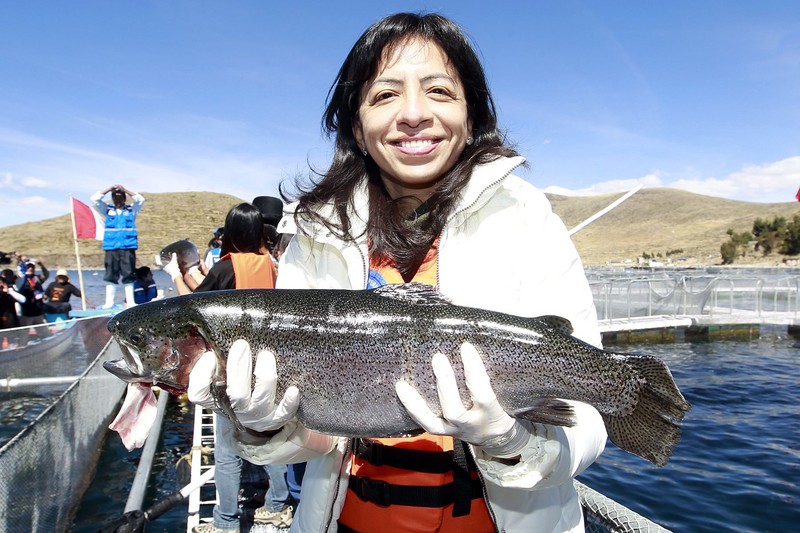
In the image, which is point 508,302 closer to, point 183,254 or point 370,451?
point 370,451

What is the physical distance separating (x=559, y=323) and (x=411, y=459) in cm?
92

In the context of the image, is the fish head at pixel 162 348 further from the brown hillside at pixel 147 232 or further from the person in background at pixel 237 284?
the brown hillside at pixel 147 232

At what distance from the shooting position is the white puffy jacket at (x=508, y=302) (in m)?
2.42

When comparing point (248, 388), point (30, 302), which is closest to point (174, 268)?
point (248, 388)

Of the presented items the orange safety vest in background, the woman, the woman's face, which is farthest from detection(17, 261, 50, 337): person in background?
the woman's face

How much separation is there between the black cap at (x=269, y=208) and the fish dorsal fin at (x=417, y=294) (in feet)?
19.6

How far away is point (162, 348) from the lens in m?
2.79

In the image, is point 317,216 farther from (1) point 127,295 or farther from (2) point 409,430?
(1) point 127,295

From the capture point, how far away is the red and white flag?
14.0m

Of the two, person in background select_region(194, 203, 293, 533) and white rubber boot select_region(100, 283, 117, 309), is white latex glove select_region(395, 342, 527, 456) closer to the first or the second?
person in background select_region(194, 203, 293, 533)

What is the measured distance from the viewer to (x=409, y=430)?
2.51 metres

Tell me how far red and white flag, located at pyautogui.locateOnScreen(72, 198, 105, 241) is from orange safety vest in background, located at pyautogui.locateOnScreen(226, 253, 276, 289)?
32.6 feet

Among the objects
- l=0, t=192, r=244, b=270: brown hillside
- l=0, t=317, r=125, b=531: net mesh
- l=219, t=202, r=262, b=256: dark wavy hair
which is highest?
l=0, t=192, r=244, b=270: brown hillside

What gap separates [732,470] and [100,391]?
1126 centimetres
